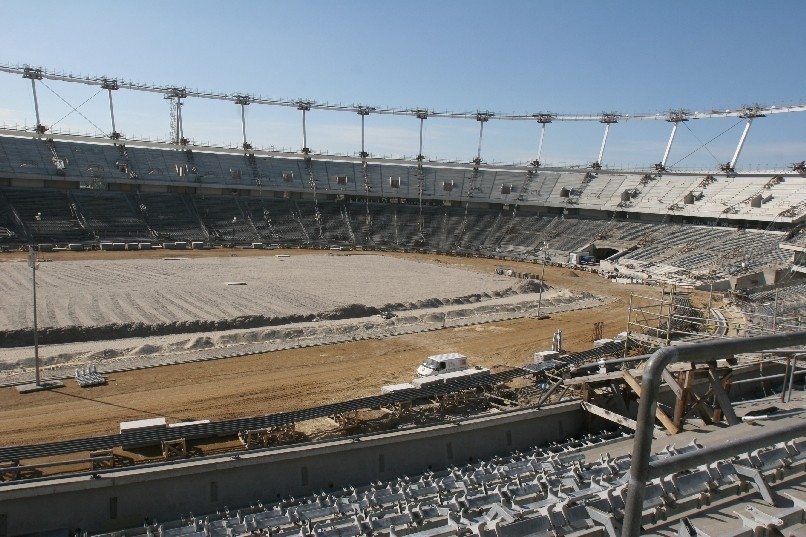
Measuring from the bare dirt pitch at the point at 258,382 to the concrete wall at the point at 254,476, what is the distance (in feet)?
15.7

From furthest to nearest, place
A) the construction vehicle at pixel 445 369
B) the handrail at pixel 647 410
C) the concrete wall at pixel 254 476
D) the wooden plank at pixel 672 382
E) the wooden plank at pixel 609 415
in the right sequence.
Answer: the construction vehicle at pixel 445 369, the wooden plank at pixel 609 415, the concrete wall at pixel 254 476, the wooden plank at pixel 672 382, the handrail at pixel 647 410

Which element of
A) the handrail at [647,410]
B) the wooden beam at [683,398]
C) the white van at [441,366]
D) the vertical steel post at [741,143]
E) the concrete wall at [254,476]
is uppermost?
the vertical steel post at [741,143]

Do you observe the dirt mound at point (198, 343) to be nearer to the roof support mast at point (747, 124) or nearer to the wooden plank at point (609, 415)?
the wooden plank at point (609, 415)

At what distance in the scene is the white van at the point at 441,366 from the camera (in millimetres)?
20156

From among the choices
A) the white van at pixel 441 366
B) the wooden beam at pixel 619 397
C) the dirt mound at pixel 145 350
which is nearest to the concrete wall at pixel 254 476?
the wooden beam at pixel 619 397

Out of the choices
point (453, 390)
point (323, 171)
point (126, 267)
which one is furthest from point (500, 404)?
point (323, 171)

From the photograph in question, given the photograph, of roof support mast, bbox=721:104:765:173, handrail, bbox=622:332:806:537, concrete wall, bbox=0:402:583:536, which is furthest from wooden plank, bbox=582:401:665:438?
roof support mast, bbox=721:104:765:173

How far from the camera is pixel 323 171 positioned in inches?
2729

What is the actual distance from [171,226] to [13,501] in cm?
4828

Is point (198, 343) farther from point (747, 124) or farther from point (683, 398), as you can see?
point (747, 124)

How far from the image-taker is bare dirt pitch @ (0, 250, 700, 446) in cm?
1612

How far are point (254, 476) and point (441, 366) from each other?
9530 millimetres

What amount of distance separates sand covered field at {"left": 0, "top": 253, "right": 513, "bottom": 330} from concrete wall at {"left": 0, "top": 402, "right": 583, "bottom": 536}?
1491 cm

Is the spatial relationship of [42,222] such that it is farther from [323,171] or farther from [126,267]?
[323,171]
